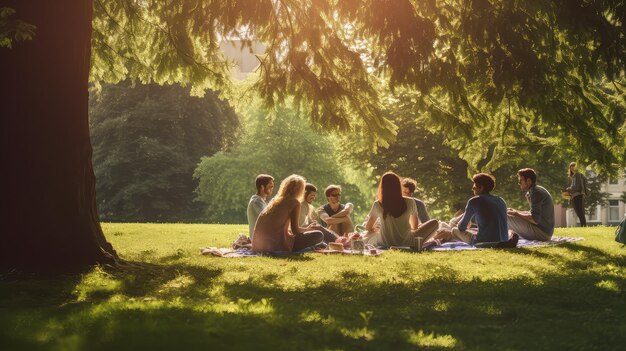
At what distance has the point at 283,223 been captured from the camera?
12352 mm

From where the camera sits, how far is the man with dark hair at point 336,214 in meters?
15.0

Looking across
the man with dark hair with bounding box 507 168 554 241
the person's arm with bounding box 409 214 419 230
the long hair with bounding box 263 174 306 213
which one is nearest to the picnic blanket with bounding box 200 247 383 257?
the long hair with bounding box 263 174 306 213

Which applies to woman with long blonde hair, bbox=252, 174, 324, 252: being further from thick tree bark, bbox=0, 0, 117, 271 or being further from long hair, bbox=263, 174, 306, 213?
thick tree bark, bbox=0, 0, 117, 271

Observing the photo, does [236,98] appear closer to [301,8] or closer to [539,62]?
[301,8]

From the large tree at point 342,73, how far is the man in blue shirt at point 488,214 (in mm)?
1080

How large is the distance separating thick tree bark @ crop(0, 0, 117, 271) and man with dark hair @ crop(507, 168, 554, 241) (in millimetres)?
8422

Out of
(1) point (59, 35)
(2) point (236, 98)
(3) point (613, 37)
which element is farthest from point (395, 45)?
(2) point (236, 98)

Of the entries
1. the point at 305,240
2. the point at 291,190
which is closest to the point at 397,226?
the point at 305,240

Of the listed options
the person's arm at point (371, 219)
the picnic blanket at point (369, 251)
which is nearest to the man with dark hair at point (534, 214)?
the picnic blanket at point (369, 251)

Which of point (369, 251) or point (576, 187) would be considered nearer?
point (369, 251)

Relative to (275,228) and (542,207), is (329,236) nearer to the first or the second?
(275,228)

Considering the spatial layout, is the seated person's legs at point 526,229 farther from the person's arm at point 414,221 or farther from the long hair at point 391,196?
the long hair at point 391,196

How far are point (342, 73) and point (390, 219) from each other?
2.90 metres

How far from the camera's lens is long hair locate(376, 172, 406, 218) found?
13.0 meters
